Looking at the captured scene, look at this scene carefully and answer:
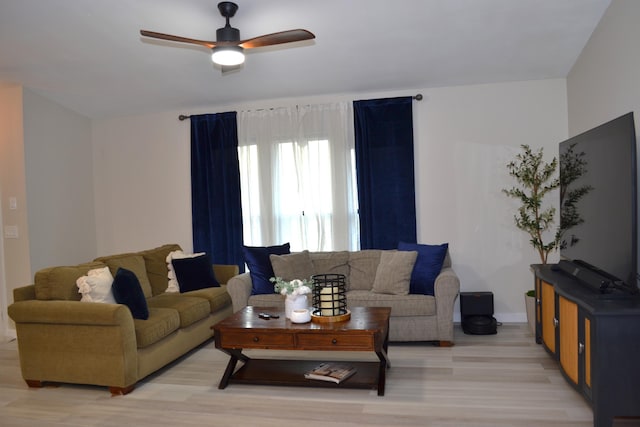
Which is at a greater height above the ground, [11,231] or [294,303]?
[11,231]

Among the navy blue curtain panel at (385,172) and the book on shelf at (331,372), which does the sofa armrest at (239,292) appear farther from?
the navy blue curtain panel at (385,172)

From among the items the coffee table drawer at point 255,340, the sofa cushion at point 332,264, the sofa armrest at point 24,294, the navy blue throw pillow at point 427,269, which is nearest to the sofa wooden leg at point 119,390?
the coffee table drawer at point 255,340

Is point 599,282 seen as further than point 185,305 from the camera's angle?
No

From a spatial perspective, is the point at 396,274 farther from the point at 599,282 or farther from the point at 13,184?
the point at 13,184

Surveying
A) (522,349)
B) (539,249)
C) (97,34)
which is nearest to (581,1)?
(539,249)

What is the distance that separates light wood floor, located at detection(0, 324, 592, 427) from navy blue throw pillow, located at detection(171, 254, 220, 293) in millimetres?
1016

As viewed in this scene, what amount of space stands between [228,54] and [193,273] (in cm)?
244

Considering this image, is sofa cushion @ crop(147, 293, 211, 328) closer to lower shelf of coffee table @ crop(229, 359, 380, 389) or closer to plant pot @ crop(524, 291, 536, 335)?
lower shelf of coffee table @ crop(229, 359, 380, 389)

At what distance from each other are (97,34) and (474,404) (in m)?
4.10

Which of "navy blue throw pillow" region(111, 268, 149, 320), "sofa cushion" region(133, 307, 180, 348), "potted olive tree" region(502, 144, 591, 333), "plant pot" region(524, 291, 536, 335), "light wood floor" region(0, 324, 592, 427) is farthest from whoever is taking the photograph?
"potted olive tree" region(502, 144, 591, 333)

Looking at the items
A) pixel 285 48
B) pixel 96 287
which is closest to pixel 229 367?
pixel 96 287

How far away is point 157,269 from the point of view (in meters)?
5.14

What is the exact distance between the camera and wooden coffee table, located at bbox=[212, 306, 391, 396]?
344cm

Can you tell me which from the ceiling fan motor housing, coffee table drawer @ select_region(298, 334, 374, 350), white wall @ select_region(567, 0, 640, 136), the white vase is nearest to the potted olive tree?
white wall @ select_region(567, 0, 640, 136)
